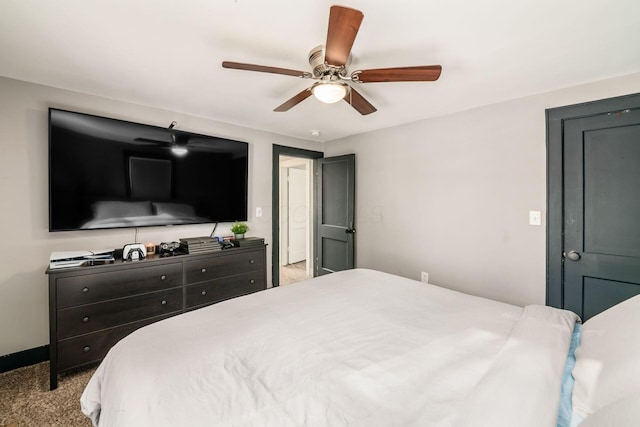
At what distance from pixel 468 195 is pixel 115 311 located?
11.1 feet

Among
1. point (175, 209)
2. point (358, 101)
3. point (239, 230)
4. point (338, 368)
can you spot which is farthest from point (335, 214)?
point (338, 368)

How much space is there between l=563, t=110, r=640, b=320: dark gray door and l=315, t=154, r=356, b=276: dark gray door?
222cm

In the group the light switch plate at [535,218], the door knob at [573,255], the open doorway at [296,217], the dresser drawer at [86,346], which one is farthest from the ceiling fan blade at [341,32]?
the open doorway at [296,217]

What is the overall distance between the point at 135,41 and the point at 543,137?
3.16m

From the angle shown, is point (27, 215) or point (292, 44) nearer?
point (292, 44)

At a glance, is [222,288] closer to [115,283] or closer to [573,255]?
[115,283]

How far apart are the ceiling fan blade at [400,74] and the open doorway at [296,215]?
247 cm

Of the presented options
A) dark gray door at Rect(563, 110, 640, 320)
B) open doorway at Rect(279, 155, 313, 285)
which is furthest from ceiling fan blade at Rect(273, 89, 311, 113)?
open doorway at Rect(279, 155, 313, 285)

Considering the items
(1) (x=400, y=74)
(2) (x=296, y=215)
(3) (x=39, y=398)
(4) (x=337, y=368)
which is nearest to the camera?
(4) (x=337, y=368)

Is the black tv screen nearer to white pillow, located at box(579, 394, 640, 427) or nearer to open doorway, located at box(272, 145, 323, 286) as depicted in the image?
open doorway, located at box(272, 145, 323, 286)

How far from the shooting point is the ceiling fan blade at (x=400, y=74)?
149cm

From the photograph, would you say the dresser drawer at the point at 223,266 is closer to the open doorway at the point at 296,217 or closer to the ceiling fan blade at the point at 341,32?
the open doorway at the point at 296,217

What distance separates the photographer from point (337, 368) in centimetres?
103

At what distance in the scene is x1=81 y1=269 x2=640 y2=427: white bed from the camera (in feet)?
2.65
